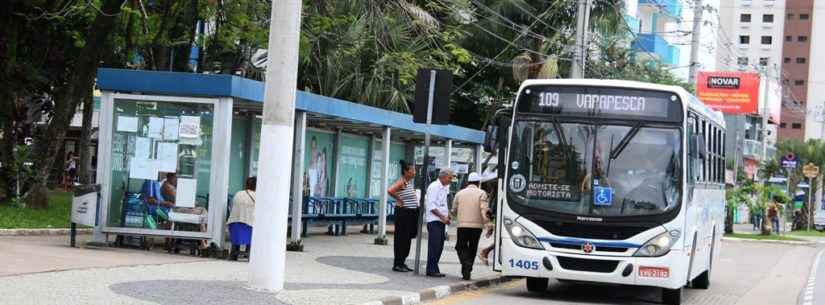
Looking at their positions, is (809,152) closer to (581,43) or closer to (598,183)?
(581,43)

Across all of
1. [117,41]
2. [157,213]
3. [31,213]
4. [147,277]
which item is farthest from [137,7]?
[147,277]

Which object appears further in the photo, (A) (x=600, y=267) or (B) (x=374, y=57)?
(B) (x=374, y=57)

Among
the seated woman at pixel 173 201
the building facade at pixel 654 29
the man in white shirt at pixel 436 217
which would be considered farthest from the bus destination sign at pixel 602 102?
the building facade at pixel 654 29

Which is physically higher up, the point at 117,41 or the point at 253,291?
the point at 117,41

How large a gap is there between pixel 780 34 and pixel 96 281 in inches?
4453

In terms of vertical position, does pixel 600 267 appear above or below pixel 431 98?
below

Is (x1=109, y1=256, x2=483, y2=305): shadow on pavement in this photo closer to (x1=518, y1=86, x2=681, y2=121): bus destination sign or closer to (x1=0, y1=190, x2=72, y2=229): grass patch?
(x1=518, y1=86, x2=681, y2=121): bus destination sign

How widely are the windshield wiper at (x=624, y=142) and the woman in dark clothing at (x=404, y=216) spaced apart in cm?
354

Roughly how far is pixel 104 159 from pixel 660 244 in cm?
854

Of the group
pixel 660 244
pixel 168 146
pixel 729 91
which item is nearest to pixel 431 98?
pixel 660 244

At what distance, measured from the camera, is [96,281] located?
1338cm

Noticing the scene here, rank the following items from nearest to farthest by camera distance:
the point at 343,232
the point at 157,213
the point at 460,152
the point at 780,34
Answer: the point at 157,213, the point at 343,232, the point at 460,152, the point at 780,34

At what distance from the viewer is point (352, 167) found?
27.9m

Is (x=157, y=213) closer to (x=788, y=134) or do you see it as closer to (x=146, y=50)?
(x=146, y=50)
